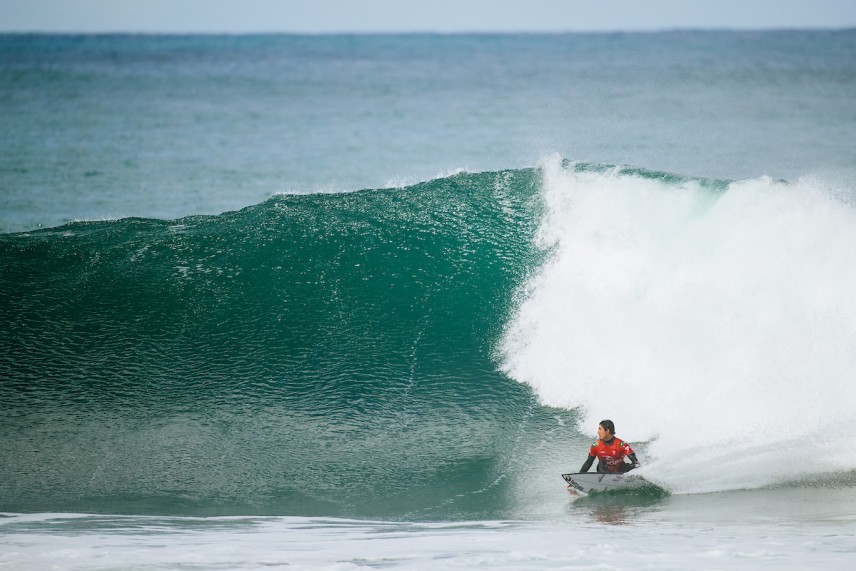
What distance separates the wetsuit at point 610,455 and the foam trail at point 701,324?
0.80ft

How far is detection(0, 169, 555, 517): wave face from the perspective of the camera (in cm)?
768

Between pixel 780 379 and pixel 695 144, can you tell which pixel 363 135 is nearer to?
pixel 695 144

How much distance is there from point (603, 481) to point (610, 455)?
21 centimetres

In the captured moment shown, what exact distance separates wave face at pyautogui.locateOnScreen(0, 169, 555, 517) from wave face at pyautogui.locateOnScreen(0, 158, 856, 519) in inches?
1.1

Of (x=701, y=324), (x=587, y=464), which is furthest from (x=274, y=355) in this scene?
(x=701, y=324)

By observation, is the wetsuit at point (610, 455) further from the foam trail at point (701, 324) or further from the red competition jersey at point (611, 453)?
the foam trail at point (701, 324)

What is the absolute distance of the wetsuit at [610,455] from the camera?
711cm

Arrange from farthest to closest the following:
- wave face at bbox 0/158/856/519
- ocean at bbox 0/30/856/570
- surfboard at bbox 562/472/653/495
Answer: wave face at bbox 0/158/856/519, surfboard at bbox 562/472/653/495, ocean at bbox 0/30/856/570

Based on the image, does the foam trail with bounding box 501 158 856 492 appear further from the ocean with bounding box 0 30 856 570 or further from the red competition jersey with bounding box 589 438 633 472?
the red competition jersey with bounding box 589 438 633 472

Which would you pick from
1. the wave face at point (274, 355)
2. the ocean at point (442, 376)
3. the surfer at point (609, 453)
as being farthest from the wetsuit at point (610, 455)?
the wave face at point (274, 355)

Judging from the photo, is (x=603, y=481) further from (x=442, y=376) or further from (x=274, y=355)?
(x=274, y=355)

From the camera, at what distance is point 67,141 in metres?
25.5

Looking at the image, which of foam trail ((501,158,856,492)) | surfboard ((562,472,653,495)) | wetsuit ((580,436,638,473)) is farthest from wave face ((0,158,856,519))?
wetsuit ((580,436,638,473))

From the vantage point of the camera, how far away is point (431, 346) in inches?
376
